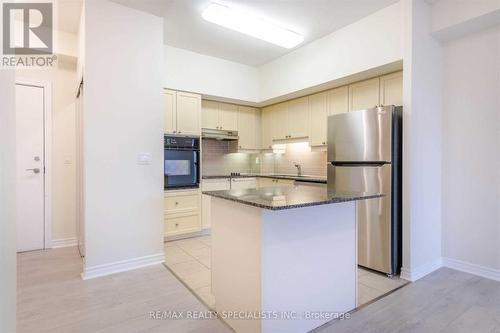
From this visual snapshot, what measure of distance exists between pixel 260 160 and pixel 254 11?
299cm

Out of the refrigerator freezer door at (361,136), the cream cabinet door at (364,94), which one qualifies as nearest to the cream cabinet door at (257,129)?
the cream cabinet door at (364,94)

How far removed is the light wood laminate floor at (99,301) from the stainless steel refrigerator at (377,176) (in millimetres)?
1782

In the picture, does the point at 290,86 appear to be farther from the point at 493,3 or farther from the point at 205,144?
the point at 493,3

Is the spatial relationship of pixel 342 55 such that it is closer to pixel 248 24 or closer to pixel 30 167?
pixel 248 24

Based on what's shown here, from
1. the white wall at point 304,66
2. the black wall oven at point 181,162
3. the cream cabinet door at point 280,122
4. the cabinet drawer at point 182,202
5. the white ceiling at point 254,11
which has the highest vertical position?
the white ceiling at point 254,11

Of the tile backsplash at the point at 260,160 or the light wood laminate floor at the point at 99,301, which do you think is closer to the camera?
the light wood laminate floor at the point at 99,301

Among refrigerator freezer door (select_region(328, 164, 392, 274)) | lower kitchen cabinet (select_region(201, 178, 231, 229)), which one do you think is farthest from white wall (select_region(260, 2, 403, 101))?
lower kitchen cabinet (select_region(201, 178, 231, 229))

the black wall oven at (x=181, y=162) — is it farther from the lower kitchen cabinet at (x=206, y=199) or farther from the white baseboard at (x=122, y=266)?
the white baseboard at (x=122, y=266)

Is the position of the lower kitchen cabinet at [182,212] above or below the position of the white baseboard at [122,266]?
above

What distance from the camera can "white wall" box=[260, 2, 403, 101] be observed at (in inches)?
113

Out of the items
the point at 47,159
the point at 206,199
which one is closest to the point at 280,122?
the point at 206,199

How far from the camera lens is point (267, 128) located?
16.8 ft

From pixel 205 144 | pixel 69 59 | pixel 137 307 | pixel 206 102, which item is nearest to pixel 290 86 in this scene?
pixel 206 102

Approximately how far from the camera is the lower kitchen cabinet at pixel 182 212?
3914mm
